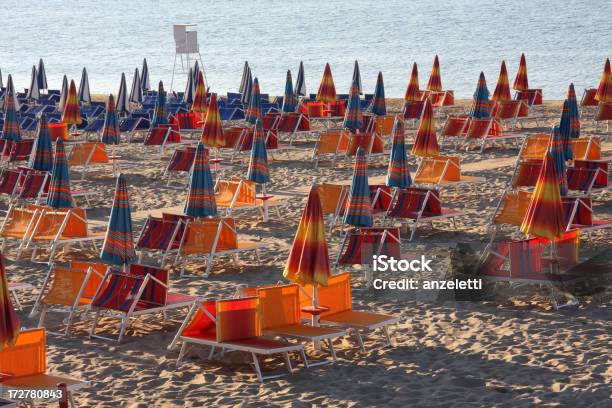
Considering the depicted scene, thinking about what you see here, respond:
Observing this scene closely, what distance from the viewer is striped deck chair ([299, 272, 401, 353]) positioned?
876cm

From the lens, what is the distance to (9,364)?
24.4 ft

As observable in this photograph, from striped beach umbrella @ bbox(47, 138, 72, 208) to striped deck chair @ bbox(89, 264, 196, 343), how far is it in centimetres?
292

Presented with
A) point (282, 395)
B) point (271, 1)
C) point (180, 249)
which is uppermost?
point (271, 1)

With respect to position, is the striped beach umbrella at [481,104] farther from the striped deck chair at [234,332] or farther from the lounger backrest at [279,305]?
the striped deck chair at [234,332]

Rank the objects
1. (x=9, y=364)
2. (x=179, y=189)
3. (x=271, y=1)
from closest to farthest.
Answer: (x=9, y=364) < (x=179, y=189) < (x=271, y=1)

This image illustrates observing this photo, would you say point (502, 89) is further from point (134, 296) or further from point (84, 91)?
point (134, 296)

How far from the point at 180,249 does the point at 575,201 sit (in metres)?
3.88

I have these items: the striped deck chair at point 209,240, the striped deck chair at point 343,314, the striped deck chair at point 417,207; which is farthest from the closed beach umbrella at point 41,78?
the striped deck chair at point 343,314

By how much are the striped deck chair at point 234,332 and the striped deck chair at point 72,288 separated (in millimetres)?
1137

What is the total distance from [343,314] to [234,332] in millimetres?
1061

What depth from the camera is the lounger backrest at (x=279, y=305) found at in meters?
8.60

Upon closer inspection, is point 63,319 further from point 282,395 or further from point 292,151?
point 292,151

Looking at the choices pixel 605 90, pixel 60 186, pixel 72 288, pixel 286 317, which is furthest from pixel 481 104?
pixel 286 317

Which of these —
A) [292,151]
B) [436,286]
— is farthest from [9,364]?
[292,151]
